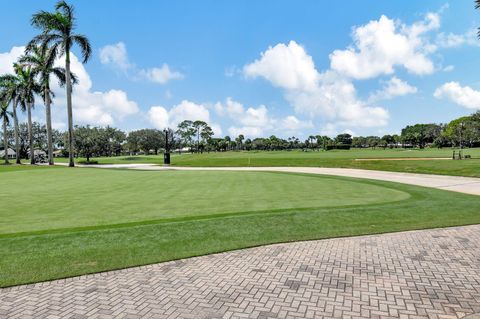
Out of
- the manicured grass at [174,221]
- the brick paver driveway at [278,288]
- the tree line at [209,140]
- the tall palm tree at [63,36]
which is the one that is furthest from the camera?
the tree line at [209,140]

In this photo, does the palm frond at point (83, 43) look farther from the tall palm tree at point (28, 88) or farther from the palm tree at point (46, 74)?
the tall palm tree at point (28, 88)

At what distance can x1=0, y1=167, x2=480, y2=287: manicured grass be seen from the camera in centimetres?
667

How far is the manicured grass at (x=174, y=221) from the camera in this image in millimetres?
6668

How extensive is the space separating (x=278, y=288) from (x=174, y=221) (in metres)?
4.92

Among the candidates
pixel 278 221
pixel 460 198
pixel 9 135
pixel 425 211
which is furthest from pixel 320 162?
pixel 9 135

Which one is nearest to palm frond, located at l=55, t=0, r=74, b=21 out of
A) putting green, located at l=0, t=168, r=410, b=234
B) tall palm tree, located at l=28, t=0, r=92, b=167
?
tall palm tree, located at l=28, t=0, r=92, b=167

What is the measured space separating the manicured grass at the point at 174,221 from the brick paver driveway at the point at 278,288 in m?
0.72

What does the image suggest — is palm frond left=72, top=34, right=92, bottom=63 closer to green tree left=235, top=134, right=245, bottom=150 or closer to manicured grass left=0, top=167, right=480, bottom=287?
manicured grass left=0, top=167, right=480, bottom=287

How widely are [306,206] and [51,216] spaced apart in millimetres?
8679

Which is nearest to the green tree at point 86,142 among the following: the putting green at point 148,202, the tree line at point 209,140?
the tree line at point 209,140

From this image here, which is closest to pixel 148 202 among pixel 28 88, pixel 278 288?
pixel 278 288

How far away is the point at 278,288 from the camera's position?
16.9 feet

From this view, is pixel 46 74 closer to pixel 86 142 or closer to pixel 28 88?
pixel 28 88

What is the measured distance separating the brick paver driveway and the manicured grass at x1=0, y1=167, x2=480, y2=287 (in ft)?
2.35
